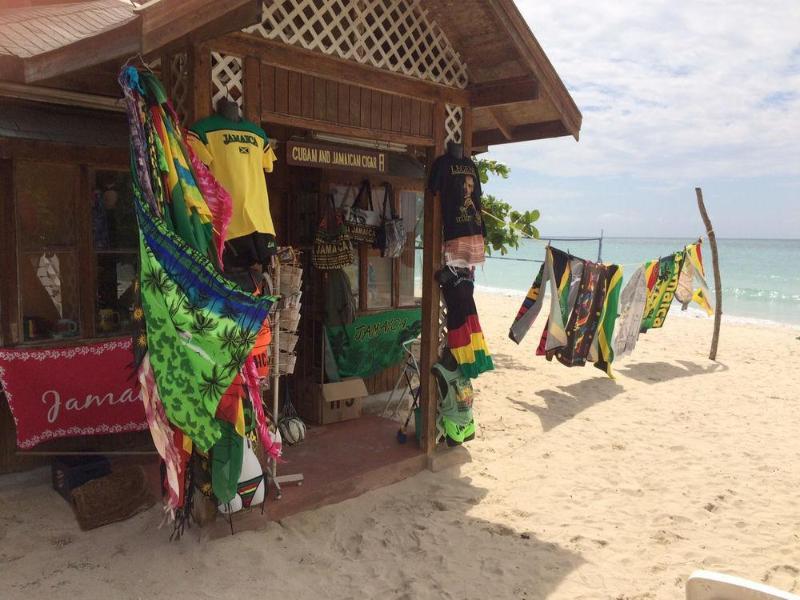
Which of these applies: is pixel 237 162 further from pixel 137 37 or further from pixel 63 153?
pixel 63 153

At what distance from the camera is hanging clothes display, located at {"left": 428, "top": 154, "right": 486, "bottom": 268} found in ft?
16.2

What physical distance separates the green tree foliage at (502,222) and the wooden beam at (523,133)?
244cm

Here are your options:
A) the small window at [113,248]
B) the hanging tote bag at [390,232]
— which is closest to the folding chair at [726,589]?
the small window at [113,248]

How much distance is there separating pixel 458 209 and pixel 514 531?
8.09ft

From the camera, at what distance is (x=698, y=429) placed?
267 inches

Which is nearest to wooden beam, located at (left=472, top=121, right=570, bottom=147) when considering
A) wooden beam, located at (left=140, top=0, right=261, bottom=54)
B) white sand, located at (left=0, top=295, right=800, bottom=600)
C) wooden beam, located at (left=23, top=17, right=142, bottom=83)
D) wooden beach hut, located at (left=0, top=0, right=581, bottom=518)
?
wooden beach hut, located at (left=0, top=0, right=581, bottom=518)

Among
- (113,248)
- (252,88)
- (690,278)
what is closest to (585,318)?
(690,278)

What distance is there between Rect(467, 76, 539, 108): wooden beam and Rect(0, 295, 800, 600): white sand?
3.18 metres

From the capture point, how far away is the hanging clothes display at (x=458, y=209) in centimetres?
495

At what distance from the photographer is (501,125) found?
6203mm

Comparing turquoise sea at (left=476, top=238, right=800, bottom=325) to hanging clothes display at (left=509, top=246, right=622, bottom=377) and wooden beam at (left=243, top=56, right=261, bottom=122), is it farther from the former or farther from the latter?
wooden beam at (left=243, top=56, right=261, bottom=122)

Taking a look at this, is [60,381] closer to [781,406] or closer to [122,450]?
[122,450]

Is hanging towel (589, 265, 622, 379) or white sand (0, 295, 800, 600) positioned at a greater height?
hanging towel (589, 265, 622, 379)

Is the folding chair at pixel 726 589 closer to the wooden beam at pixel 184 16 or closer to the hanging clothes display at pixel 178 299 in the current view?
the hanging clothes display at pixel 178 299
